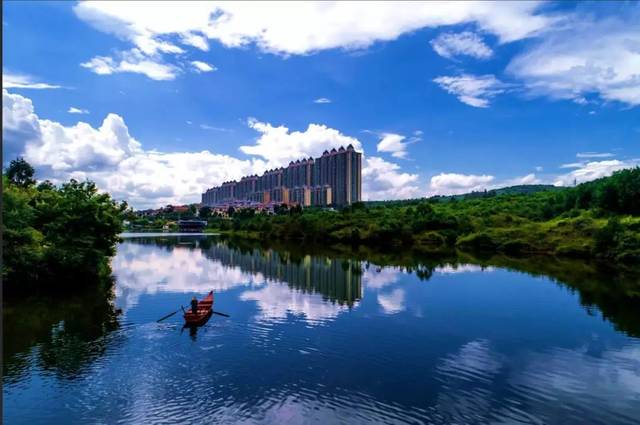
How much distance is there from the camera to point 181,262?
47.9 metres

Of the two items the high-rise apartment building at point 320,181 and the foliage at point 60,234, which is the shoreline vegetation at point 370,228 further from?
the high-rise apartment building at point 320,181

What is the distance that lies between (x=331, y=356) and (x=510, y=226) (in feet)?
176

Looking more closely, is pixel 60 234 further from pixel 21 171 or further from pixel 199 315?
pixel 21 171

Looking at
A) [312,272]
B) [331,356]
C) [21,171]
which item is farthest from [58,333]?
[21,171]

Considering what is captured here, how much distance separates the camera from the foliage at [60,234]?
26.2 m

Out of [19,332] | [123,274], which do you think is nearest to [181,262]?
[123,274]

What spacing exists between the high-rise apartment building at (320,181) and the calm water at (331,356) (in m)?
104

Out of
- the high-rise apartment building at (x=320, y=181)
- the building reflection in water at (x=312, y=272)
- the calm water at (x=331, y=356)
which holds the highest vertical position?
the high-rise apartment building at (x=320, y=181)

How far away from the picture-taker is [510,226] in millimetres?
63375

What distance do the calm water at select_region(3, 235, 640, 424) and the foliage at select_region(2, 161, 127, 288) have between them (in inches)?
108

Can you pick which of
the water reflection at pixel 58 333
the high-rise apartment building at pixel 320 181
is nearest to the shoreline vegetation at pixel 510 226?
the high-rise apartment building at pixel 320 181

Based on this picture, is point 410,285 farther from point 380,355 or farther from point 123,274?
point 123,274

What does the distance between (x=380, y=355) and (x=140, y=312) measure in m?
13.2

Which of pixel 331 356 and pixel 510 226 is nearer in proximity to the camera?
pixel 331 356
